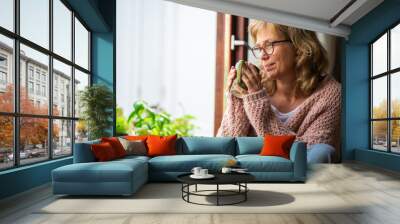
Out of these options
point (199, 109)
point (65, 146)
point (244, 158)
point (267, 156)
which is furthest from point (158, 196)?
point (199, 109)

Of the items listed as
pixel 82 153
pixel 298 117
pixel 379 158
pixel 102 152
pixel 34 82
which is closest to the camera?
pixel 82 153

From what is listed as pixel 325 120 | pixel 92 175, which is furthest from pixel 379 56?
pixel 92 175

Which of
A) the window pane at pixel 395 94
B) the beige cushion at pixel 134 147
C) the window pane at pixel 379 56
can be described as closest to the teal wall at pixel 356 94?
the window pane at pixel 379 56

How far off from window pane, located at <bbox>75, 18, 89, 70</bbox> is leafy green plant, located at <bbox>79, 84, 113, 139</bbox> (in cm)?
59

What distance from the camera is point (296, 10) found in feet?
22.2

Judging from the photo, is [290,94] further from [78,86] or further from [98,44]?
[78,86]

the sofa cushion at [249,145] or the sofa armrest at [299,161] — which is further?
the sofa cushion at [249,145]

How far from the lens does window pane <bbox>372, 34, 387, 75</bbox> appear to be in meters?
7.46

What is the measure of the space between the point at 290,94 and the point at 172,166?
350cm

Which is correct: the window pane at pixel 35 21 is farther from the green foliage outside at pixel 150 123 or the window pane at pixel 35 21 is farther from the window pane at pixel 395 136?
the window pane at pixel 395 136

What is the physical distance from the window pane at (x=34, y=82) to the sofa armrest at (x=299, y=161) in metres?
3.53

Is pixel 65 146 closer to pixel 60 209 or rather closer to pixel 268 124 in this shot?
pixel 60 209

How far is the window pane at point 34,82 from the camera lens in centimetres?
468

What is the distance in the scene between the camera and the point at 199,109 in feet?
27.1
